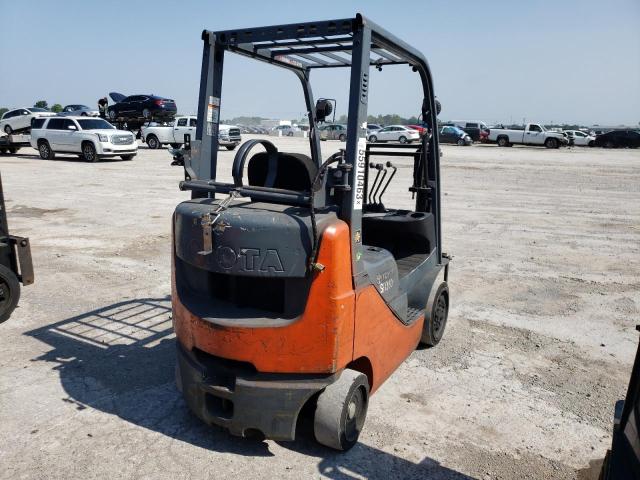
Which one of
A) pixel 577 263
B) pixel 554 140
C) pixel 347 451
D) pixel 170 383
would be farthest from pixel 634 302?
pixel 554 140

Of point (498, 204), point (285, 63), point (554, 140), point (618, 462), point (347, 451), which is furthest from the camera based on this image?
point (554, 140)

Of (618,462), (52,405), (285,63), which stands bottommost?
(52,405)

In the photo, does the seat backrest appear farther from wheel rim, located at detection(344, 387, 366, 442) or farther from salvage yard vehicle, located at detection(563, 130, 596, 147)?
salvage yard vehicle, located at detection(563, 130, 596, 147)

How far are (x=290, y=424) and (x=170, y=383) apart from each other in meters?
1.50

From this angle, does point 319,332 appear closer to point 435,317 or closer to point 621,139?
point 435,317

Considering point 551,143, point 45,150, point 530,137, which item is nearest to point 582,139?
point 551,143

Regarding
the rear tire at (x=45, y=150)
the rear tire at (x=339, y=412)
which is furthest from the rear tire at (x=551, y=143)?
the rear tire at (x=339, y=412)

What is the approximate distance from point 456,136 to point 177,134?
22.8 metres

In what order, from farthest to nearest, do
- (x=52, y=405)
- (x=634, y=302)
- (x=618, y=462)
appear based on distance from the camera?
(x=634, y=302) → (x=52, y=405) → (x=618, y=462)

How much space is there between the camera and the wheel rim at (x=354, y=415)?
11.2 ft

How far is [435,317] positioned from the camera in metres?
5.10

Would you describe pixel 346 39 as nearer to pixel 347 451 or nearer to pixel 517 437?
pixel 347 451

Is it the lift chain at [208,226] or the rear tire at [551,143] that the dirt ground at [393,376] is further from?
the rear tire at [551,143]

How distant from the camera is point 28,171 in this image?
19391 millimetres
